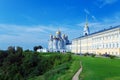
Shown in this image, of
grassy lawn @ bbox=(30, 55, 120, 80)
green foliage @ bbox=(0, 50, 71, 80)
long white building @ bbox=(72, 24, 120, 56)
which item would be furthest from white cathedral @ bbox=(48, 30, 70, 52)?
grassy lawn @ bbox=(30, 55, 120, 80)

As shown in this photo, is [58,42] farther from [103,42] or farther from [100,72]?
[100,72]

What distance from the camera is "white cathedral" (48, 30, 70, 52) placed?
478ft

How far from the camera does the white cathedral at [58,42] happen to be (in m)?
146

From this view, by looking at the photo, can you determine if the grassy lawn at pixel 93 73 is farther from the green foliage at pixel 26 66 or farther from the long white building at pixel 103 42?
the long white building at pixel 103 42

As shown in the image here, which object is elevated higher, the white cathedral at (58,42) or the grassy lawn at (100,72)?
the white cathedral at (58,42)

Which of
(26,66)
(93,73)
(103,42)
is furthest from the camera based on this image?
(103,42)

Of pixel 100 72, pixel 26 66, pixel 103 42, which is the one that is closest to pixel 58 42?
pixel 103 42

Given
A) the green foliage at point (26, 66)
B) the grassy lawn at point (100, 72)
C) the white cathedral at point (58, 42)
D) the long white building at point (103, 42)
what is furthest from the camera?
the white cathedral at point (58, 42)

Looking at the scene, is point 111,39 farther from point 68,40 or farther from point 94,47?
point 68,40

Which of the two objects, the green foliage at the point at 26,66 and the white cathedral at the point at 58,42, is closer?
the green foliage at the point at 26,66

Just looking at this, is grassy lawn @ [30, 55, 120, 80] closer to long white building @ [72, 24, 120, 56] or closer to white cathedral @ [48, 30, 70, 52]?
long white building @ [72, 24, 120, 56]

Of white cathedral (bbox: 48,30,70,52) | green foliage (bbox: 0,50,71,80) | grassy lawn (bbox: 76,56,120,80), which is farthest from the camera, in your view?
white cathedral (bbox: 48,30,70,52)

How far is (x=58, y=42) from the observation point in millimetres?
146750

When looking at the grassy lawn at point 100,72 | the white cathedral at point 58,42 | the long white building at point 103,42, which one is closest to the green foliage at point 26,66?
the long white building at point 103,42
